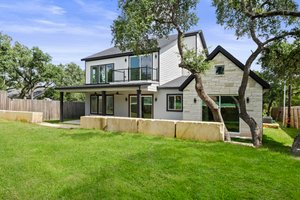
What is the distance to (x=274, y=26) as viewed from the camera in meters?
11.2

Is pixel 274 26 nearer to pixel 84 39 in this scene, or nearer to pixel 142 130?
pixel 142 130

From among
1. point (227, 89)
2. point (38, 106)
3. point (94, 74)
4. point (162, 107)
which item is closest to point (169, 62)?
point (162, 107)

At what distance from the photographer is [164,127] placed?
36.0 feet

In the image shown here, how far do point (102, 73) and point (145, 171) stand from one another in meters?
17.1

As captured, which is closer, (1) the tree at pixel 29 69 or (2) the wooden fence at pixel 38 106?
(2) the wooden fence at pixel 38 106

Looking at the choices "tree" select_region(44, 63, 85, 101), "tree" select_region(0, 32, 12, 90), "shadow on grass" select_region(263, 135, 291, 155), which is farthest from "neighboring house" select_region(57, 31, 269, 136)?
"tree" select_region(44, 63, 85, 101)

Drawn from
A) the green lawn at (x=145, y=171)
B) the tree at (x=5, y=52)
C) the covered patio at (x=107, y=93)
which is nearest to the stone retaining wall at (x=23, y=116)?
the covered patio at (x=107, y=93)

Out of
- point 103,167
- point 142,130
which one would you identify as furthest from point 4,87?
point 103,167

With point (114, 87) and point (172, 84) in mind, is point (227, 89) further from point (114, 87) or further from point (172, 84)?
point (114, 87)

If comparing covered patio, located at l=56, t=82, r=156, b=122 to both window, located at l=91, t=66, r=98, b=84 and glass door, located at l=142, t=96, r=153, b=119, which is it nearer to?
glass door, located at l=142, t=96, r=153, b=119

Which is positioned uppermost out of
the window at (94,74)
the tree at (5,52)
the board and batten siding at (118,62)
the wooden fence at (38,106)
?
the tree at (5,52)

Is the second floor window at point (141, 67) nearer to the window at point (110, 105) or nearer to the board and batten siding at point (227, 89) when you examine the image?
the window at point (110, 105)

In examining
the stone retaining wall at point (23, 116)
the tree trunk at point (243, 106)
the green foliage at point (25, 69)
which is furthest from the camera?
the green foliage at point (25, 69)

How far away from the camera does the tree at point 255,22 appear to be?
1025 cm
